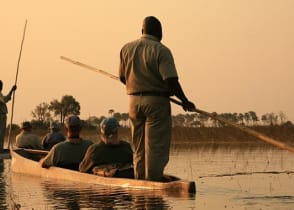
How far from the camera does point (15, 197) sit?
10.5 metres

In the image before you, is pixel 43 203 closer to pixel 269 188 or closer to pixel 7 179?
pixel 269 188

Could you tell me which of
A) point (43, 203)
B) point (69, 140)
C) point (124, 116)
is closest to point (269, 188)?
point (43, 203)

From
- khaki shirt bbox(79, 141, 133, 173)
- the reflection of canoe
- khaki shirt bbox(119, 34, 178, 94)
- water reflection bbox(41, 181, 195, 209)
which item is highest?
khaki shirt bbox(119, 34, 178, 94)

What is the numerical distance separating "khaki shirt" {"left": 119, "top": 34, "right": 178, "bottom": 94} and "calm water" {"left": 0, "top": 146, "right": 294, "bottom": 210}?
1335 millimetres

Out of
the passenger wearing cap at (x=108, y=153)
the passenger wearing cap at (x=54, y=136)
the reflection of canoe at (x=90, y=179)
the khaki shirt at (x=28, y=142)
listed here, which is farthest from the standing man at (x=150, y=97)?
the khaki shirt at (x=28, y=142)

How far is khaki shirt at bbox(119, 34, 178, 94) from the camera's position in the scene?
35.4 ft

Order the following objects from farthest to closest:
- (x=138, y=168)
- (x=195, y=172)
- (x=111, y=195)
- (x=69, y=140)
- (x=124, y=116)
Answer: (x=124, y=116), (x=195, y=172), (x=69, y=140), (x=138, y=168), (x=111, y=195)

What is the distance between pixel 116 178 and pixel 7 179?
3.18 meters

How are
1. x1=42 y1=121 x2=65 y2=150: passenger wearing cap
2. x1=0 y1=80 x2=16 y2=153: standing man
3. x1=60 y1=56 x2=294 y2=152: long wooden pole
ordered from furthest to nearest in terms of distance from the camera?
x1=0 y1=80 x2=16 y2=153: standing man → x1=42 y1=121 x2=65 y2=150: passenger wearing cap → x1=60 y1=56 x2=294 y2=152: long wooden pole

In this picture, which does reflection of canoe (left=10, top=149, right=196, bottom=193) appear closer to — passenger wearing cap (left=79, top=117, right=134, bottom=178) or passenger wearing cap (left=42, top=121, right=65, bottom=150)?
passenger wearing cap (left=79, top=117, right=134, bottom=178)

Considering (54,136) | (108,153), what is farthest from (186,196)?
(54,136)

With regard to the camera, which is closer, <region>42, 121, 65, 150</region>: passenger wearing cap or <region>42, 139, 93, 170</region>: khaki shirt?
<region>42, 139, 93, 170</region>: khaki shirt

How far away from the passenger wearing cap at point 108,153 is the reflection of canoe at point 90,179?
0.65 feet

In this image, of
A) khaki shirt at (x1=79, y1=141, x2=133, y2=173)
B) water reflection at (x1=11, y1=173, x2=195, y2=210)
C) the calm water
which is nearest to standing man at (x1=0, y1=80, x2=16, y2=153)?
the calm water
